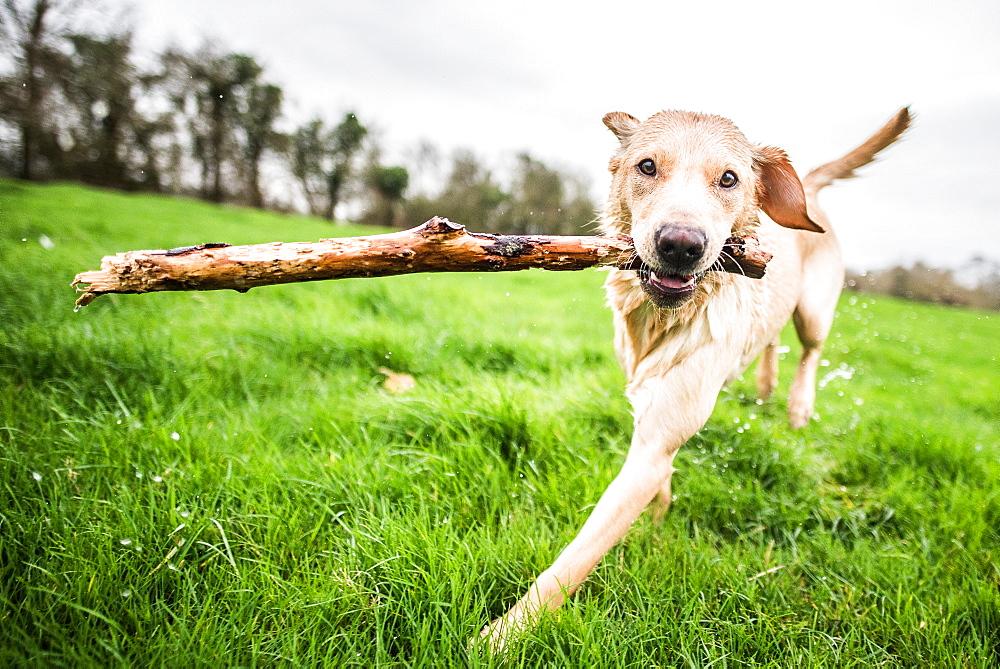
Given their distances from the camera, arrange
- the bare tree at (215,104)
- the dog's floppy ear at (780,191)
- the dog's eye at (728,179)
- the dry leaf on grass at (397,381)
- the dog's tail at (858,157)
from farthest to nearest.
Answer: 1. the bare tree at (215,104)
2. the dry leaf on grass at (397,381)
3. the dog's tail at (858,157)
4. the dog's floppy ear at (780,191)
5. the dog's eye at (728,179)

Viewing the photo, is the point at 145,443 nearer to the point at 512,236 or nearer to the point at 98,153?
the point at 512,236

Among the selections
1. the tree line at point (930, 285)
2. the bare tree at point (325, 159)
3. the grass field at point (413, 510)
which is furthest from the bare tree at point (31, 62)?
the tree line at point (930, 285)

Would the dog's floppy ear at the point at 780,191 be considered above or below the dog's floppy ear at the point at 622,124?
below

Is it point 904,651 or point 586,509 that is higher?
point 586,509

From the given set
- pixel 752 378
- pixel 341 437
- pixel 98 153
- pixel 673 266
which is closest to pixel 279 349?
pixel 341 437

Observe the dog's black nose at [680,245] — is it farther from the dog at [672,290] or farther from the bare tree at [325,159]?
the bare tree at [325,159]

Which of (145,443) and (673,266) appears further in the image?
(145,443)

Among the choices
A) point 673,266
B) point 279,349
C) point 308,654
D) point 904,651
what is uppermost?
point 673,266

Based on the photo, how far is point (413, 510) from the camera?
6.74ft

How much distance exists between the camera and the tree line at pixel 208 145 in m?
5.62

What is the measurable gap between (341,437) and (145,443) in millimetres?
866

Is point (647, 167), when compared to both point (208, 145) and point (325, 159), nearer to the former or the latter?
Answer: point (325, 159)

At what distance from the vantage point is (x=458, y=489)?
7.32 ft

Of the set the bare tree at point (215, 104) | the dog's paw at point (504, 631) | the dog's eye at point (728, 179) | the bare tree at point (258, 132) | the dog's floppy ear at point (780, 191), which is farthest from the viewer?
the bare tree at point (258, 132)
